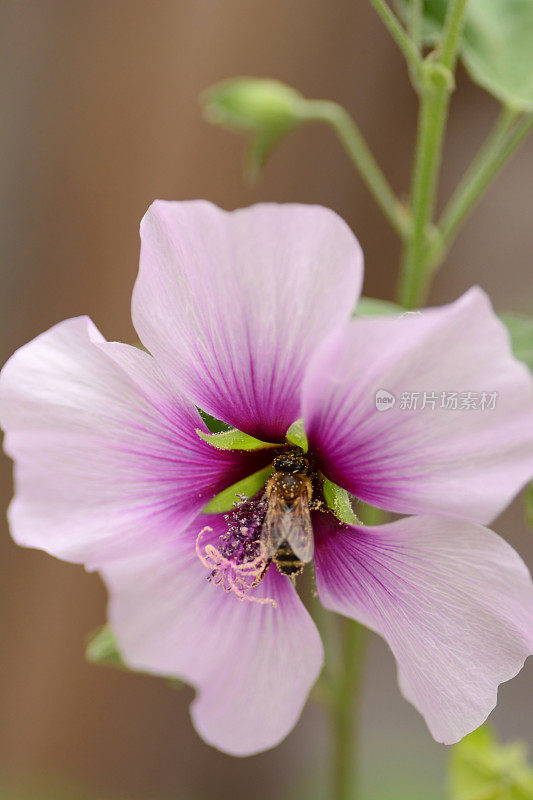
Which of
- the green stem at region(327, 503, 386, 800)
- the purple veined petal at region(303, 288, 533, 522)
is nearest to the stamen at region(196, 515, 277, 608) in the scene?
the purple veined petal at region(303, 288, 533, 522)

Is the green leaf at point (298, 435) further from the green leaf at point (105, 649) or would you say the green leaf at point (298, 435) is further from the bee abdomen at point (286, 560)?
the green leaf at point (105, 649)

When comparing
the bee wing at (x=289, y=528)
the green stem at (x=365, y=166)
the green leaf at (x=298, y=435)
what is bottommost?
the bee wing at (x=289, y=528)

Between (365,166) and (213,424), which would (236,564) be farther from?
(365,166)

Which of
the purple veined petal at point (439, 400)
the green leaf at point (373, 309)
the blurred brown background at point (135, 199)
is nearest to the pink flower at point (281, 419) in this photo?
the purple veined petal at point (439, 400)

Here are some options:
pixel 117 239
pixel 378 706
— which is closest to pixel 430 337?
pixel 117 239

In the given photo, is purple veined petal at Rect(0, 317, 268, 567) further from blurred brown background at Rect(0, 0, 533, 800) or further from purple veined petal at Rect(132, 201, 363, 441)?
blurred brown background at Rect(0, 0, 533, 800)
